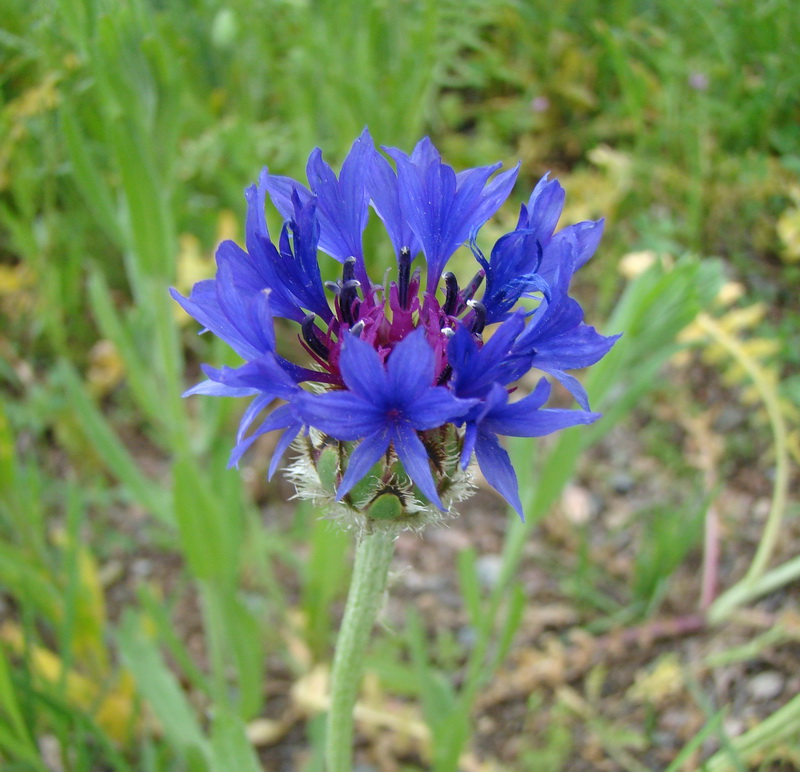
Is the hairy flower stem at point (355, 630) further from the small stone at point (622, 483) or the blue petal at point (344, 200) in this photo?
the small stone at point (622, 483)

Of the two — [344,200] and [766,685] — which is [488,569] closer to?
[766,685]

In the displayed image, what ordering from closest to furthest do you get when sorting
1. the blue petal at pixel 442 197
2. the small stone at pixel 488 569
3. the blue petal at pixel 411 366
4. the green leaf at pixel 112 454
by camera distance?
the blue petal at pixel 411 366
the blue petal at pixel 442 197
the green leaf at pixel 112 454
the small stone at pixel 488 569

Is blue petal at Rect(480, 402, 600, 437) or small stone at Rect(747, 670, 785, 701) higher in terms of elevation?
blue petal at Rect(480, 402, 600, 437)

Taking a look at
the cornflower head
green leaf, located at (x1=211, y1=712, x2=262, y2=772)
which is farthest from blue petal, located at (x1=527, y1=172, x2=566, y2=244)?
green leaf, located at (x1=211, y1=712, x2=262, y2=772)

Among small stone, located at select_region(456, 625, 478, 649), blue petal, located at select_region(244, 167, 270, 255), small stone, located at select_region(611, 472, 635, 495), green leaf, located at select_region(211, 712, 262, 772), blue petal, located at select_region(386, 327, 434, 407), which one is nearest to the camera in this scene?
blue petal, located at select_region(386, 327, 434, 407)

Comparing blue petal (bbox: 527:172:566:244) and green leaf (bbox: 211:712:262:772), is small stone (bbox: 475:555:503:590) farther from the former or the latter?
blue petal (bbox: 527:172:566:244)

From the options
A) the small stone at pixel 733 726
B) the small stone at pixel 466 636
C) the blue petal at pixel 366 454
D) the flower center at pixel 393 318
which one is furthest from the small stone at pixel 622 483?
the blue petal at pixel 366 454

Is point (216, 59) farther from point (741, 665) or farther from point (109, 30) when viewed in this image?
point (741, 665)
